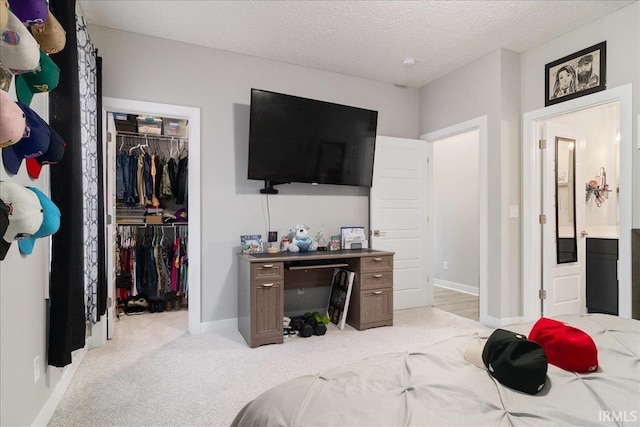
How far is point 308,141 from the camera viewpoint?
11.5 feet

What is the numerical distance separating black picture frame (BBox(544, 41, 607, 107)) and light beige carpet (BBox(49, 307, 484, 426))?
2.37m

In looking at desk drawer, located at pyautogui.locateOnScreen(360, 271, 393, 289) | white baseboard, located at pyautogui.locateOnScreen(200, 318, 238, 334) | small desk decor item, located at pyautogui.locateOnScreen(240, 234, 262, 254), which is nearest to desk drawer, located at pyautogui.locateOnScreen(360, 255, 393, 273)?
desk drawer, located at pyautogui.locateOnScreen(360, 271, 393, 289)

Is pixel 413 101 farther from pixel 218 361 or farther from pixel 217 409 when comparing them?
pixel 217 409

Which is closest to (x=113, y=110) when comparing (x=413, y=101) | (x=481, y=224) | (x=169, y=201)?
(x=169, y=201)

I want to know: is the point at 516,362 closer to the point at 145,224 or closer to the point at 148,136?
the point at 145,224

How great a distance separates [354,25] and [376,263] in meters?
2.20

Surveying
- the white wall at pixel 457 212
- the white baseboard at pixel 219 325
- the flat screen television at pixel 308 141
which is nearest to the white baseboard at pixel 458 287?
the white wall at pixel 457 212

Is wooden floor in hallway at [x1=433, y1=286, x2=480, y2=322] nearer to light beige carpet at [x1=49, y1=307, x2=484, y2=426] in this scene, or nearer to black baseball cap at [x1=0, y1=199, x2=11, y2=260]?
light beige carpet at [x1=49, y1=307, x2=484, y2=426]

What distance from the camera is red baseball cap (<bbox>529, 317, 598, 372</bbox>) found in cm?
107

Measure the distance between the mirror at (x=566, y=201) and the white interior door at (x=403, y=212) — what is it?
53.6 inches

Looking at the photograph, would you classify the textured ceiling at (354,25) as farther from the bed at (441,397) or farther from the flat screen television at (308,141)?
the bed at (441,397)

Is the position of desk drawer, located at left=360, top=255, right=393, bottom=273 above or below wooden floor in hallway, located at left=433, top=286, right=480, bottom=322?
above

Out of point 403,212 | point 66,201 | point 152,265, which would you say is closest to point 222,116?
point 66,201

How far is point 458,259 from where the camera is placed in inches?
Answer: 210
